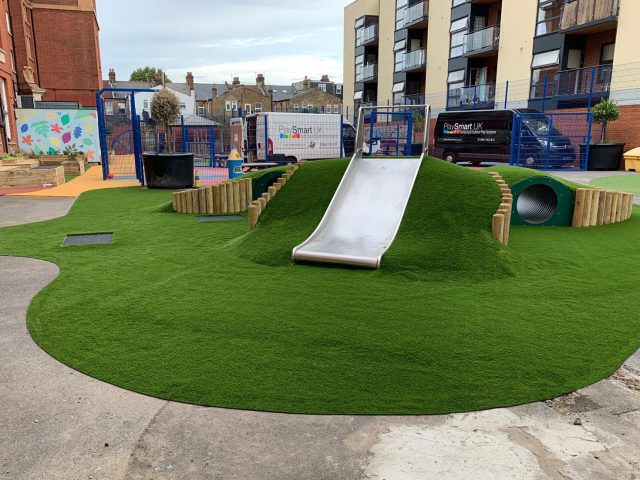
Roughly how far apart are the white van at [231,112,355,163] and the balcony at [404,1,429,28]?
2086 cm

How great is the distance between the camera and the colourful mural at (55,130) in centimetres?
2623

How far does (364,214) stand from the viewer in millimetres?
8031

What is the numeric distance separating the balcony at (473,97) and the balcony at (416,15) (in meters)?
8.09

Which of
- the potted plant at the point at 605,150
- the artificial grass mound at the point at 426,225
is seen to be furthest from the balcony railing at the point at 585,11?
the artificial grass mound at the point at 426,225

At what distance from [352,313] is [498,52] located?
2958 centimetres

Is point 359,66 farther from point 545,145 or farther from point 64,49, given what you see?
point 545,145

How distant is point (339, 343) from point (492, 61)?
33.1m

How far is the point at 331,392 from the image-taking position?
3467 mm

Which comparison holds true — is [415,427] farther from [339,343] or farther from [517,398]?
[339,343]

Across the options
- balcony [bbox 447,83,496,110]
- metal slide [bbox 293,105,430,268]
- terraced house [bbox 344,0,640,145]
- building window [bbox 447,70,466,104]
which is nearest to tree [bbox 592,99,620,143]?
terraced house [bbox 344,0,640,145]

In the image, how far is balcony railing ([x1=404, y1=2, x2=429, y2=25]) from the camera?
37.2m

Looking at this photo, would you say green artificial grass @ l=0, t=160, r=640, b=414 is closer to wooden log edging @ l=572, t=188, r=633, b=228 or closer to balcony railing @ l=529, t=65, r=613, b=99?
wooden log edging @ l=572, t=188, r=633, b=228

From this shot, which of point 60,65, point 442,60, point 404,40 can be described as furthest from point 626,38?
point 60,65

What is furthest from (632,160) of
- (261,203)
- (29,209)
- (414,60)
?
(29,209)
